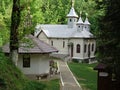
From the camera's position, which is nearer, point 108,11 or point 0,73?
point 0,73

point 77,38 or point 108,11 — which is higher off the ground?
point 108,11

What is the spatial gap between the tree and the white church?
120 feet

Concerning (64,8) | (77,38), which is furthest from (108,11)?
(64,8)

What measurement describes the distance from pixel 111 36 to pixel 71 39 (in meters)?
38.6

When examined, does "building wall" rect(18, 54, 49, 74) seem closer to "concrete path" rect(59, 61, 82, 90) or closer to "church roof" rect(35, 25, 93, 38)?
"concrete path" rect(59, 61, 82, 90)

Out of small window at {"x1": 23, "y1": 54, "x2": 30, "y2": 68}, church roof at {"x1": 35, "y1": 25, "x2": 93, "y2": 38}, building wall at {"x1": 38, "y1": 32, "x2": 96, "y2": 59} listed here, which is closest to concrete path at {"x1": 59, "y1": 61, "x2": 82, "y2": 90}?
small window at {"x1": 23, "y1": 54, "x2": 30, "y2": 68}

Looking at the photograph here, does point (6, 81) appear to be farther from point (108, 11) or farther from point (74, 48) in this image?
point (74, 48)

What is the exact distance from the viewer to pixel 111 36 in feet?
51.8

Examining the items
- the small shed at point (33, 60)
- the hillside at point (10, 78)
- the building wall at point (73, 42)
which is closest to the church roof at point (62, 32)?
the building wall at point (73, 42)

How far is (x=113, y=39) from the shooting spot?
51.4ft

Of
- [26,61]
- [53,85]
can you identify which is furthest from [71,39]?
[53,85]

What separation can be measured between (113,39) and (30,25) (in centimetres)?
641

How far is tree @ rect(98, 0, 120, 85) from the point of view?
1553cm

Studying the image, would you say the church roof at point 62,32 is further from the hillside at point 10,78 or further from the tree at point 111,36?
the hillside at point 10,78
